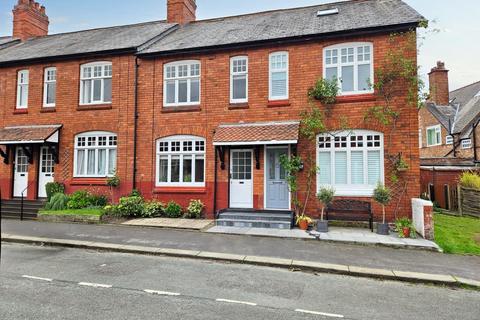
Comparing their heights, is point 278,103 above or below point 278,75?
below

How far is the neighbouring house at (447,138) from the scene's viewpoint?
661 inches

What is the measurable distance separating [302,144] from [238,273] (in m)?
6.43

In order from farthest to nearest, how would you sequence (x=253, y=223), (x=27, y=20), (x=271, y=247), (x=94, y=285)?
(x=27, y=20)
(x=253, y=223)
(x=271, y=247)
(x=94, y=285)

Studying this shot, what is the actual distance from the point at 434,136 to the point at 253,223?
858 inches

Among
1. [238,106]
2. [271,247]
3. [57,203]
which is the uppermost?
[238,106]

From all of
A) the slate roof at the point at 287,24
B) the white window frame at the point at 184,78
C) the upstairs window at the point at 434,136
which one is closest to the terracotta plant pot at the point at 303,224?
the white window frame at the point at 184,78

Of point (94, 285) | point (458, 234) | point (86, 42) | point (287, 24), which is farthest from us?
point (86, 42)

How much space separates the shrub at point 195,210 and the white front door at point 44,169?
700cm

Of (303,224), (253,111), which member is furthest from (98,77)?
(303,224)

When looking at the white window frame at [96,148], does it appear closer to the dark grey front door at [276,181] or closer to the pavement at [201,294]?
the dark grey front door at [276,181]

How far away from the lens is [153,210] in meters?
12.9

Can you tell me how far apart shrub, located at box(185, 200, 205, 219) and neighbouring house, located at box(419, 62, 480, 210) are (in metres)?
11.7

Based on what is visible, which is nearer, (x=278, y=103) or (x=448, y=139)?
(x=278, y=103)

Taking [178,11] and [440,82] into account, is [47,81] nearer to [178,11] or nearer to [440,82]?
[178,11]
